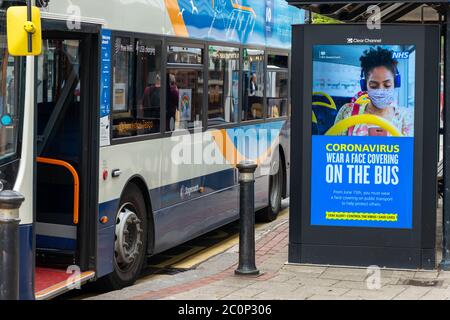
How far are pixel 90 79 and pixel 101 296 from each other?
1.97 meters

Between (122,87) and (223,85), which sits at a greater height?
(223,85)

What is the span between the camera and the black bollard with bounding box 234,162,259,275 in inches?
341

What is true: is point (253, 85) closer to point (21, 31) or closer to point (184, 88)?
point (184, 88)

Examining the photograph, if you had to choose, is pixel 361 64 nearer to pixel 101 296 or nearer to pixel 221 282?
pixel 221 282

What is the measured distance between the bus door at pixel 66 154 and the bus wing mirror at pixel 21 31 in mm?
1644

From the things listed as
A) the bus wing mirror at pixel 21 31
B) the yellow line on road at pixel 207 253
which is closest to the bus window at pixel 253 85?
the yellow line on road at pixel 207 253

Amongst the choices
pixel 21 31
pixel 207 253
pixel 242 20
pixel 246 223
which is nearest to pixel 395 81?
pixel 246 223

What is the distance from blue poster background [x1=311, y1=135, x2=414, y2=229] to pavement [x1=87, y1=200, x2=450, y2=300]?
49 centimetres

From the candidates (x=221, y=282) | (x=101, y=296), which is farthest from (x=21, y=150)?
(x=221, y=282)

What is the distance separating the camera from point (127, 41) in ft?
27.1

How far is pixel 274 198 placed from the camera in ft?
45.2

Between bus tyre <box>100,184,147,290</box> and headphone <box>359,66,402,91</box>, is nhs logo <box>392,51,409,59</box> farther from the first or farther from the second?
bus tyre <box>100,184,147,290</box>

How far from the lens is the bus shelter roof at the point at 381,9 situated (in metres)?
8.62

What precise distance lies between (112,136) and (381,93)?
2.72 m
